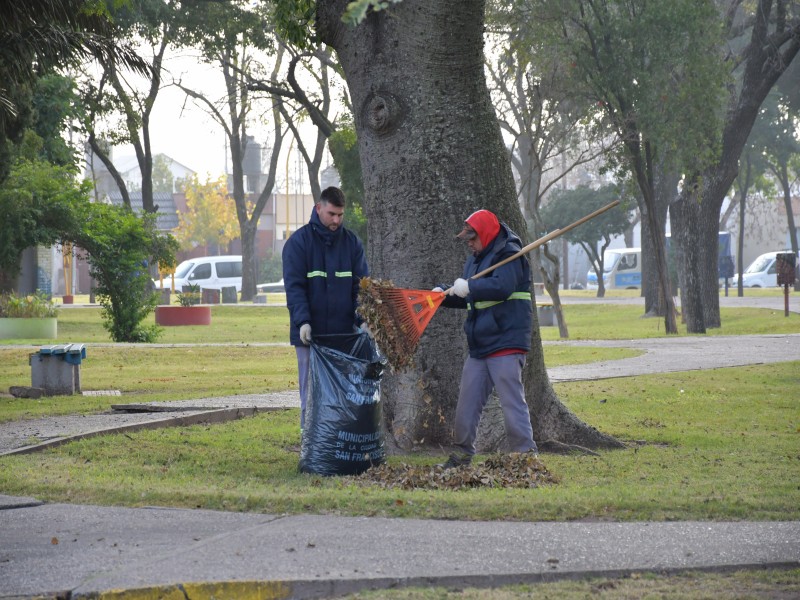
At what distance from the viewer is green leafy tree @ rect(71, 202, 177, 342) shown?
23.9m

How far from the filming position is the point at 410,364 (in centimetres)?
798

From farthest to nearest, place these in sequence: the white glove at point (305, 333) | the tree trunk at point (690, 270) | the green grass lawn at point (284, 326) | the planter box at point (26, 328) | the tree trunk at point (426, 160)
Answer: the tree trunk at point (690, 270)
the green grass lawn at point (284, 326)
the planter box at point (26, 328)
the tree trunk at point (426, 160)
the white glove at point (305, 333)

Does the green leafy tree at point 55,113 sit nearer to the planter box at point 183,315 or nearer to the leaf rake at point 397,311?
the planter box at point 183,315

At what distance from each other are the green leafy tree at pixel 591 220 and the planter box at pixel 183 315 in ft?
80.7

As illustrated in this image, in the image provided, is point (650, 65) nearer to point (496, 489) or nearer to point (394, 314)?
point (394, 314)

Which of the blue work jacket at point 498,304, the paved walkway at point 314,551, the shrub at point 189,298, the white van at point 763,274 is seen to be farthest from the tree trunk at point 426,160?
the white van at point 763,274

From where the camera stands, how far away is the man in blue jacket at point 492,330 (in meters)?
7.63

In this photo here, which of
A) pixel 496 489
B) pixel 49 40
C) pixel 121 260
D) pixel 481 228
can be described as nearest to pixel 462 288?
pixel 481 228

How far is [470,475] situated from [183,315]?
83.6ft

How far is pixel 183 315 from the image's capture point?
32125 mm

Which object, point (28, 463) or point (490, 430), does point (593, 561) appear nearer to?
point (490, 430)

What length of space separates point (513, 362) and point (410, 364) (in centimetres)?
69

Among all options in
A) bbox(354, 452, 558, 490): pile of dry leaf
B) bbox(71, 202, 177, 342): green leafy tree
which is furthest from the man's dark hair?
bbox(71, 202, 177, 342): green leafy tree

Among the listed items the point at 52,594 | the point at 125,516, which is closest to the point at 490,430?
the point at 125,516
